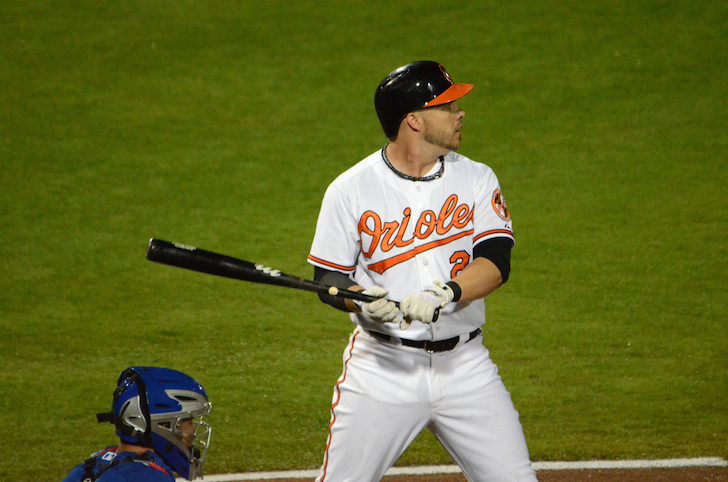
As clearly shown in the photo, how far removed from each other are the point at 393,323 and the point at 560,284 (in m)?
3.78

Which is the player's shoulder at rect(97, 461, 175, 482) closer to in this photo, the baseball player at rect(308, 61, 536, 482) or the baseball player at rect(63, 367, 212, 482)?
the baseball player at rect(63, 367, 212, 482)

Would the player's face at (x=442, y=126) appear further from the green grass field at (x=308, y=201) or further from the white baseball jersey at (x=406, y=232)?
the green grass field at (x=308, y=201)

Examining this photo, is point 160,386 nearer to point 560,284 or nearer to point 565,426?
point 565,426

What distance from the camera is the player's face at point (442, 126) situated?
341cm

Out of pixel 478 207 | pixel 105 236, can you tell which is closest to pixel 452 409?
pixel 478 207

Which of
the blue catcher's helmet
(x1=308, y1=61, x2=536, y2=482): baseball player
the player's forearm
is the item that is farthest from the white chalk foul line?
the player's forearm

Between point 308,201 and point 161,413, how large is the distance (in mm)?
5192

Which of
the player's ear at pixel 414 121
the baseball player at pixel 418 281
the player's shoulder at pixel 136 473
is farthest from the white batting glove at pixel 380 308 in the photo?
the player's shoulder at pixel 136 473

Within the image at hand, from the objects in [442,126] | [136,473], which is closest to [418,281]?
[442,126]

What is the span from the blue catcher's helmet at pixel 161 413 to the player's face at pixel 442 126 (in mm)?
1342

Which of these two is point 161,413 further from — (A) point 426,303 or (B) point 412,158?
(B) point 412,158

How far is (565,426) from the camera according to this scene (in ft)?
16.8

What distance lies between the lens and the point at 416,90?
340 centimetres

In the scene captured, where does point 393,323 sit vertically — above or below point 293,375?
above
